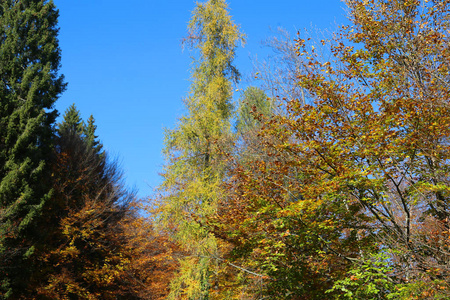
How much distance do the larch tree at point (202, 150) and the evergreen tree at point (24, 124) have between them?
17.6 ft

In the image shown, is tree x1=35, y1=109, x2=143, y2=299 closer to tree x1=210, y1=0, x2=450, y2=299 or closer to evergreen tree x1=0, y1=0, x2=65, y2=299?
evergreen tree x1=0, y1=0, x2=65, y2=299

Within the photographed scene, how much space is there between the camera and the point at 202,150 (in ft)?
46.5

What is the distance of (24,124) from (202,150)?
7.55 metres

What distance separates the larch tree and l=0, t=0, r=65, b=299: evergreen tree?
537cm

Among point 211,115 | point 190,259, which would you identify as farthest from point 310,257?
point 211,115

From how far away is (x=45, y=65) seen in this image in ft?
56.4

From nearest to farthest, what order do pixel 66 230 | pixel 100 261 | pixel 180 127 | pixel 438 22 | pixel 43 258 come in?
pixel 438 22 < pixel 180 127 < pixel 43 258 < pixel 66 230 < pixel 100 261

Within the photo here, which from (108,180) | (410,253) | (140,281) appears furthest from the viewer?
(108,180)

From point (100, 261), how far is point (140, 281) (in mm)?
3010

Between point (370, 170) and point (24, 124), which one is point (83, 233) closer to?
point (24, 124)

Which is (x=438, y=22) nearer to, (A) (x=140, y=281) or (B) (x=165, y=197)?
(B) (x=165, y=197)

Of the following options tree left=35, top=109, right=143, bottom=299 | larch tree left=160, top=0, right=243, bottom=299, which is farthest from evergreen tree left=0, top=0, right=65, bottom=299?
larch tree left=160, top=0, right=243, bottom=299

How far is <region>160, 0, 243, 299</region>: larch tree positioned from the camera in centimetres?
1275

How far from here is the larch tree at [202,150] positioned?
12.8 meters
